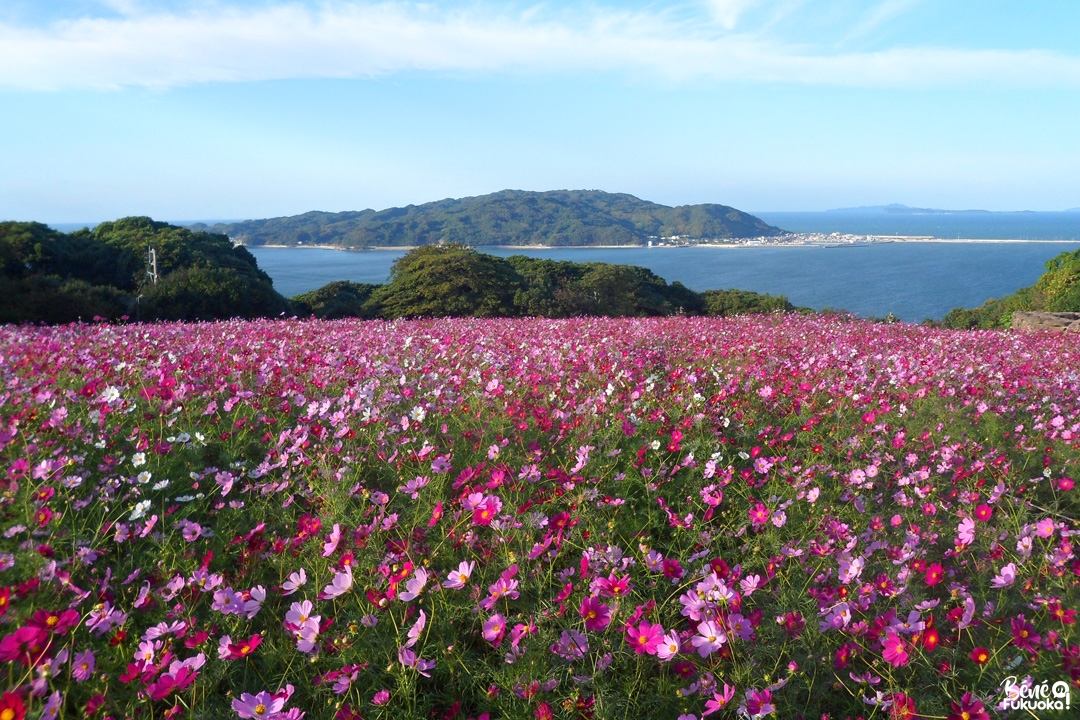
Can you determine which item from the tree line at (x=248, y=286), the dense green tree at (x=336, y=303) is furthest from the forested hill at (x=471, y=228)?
the dense green tree at (x=336, y=303)

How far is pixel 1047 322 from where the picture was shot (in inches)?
546

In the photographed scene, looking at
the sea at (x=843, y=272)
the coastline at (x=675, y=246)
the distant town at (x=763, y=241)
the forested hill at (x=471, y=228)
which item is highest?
the forested hill at (x=471, y=228)

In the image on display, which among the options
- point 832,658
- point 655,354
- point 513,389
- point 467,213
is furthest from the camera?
point 467,213

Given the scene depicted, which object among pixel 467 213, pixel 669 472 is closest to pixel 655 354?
pixel 669 472

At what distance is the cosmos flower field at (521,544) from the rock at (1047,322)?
1116 cm

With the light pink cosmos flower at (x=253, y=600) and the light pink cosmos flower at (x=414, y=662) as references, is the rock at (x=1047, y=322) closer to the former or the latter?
the light pink cosmos flower at (x=414, y=662)

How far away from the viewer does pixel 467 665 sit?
6.80ft

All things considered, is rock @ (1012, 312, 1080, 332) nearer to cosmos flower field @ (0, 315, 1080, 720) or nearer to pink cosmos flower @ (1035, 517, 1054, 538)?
cosmos flower field @ (0, 315, 1080, 720)

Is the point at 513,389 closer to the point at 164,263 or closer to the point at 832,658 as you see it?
the point at 832,658

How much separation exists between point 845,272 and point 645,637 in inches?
4395

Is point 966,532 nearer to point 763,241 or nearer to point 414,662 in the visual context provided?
point 414,662

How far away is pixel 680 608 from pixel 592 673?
471 mm

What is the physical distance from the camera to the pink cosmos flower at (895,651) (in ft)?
5.85

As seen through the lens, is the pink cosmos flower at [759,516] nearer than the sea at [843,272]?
Yes
